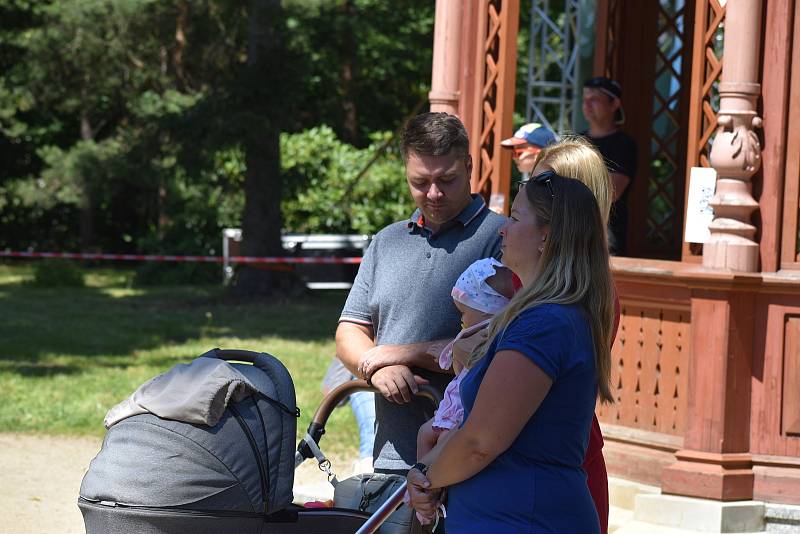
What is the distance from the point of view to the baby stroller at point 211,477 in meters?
3.09

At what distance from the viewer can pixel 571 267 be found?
2797mm

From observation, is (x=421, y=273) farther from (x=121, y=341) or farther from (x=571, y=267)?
(x=121, y=341)

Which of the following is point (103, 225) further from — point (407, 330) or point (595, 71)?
point (407, 330)

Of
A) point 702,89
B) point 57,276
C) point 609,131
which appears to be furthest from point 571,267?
point 57,276

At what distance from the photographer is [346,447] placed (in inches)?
340

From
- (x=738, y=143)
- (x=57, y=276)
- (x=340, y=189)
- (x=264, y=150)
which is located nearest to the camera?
(x=738, y=143)

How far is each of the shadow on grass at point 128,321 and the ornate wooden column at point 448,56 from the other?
561 centimetres

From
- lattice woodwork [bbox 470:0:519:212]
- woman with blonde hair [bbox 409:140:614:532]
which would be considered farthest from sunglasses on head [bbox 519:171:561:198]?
lattice woodwork [bbox 470:0:519:212]

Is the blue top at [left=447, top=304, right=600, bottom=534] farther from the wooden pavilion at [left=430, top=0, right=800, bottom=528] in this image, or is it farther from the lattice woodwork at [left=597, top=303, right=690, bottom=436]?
the lattice woodwork at [left=597, top=303, right=690, bottom=436]

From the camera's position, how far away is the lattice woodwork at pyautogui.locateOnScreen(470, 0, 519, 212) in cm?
776

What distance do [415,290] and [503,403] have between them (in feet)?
4.24

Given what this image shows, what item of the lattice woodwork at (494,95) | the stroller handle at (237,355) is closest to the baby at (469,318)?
the stroller handle at (237,355)

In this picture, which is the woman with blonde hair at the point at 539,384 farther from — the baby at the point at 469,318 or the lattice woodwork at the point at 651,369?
the lattice woodwork at the point at 651,369

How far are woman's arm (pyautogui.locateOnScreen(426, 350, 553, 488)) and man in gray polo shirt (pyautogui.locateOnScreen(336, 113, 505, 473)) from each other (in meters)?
1.00
